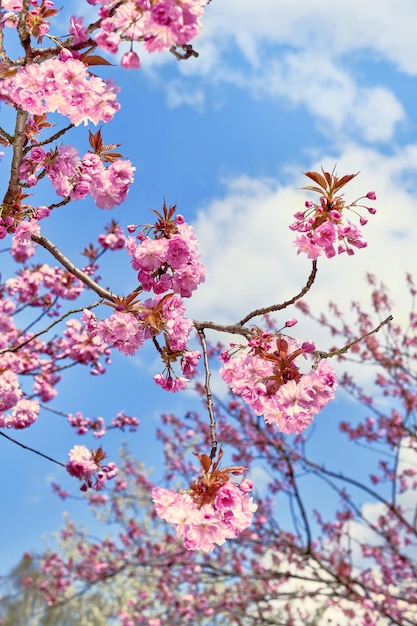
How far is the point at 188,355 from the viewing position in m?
3.01

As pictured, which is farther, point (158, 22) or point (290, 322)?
point (290, 322)

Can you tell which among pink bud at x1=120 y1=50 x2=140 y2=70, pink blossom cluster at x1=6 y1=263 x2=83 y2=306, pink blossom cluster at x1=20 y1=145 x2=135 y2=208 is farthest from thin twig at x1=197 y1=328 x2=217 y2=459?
pink blossom cluster at x1=6 y1=263 x2=83 y2=306

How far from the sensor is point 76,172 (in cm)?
311

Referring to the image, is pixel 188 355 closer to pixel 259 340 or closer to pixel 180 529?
pixel 259 340

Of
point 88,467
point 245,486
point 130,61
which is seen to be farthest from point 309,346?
point 88,467

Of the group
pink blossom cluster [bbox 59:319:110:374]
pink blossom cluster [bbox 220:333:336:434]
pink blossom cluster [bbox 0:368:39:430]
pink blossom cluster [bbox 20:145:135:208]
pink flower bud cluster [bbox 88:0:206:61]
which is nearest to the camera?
pink flower bud cluster [bbox 88:0:206:61]

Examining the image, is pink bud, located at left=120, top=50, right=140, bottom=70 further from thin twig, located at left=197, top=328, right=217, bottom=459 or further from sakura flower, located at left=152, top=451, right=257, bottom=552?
sakura flower, located at left=152, top=451, right=257, bottom=552

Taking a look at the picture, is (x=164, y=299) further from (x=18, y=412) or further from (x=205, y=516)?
(x=18, y=412)

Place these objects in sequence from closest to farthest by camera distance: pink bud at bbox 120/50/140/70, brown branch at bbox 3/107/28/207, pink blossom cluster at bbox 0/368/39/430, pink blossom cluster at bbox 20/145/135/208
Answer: pink bud at bbox 120/50/140/70 < brown branch at bbox 3/107/28/207 < pink blossom cluster at bbox 20/145/135/208 < pink blossom cluster at bbox 0/368/39/430

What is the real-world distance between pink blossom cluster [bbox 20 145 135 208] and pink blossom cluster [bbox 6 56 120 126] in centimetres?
43

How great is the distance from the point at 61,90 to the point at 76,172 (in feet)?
1.88

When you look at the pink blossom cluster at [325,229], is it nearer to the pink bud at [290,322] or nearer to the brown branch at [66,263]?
the pink bud at [290,322]

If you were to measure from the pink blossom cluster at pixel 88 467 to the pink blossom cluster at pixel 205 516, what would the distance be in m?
2.15

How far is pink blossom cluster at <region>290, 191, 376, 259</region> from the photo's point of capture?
8.59 feet
